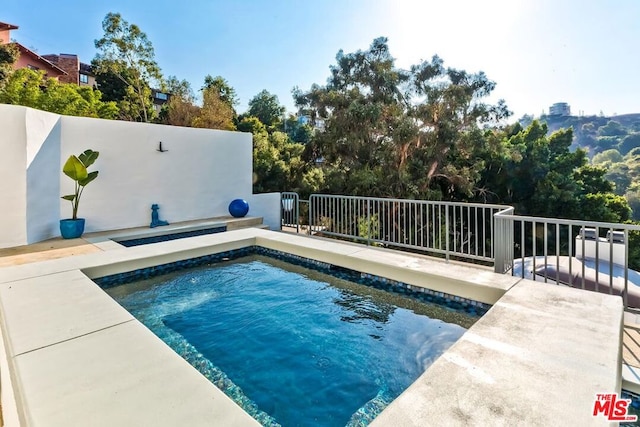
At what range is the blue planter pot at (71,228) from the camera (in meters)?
5.94

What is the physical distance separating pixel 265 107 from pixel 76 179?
33263 millimetres

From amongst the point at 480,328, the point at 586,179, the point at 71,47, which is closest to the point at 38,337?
the point at 480,328

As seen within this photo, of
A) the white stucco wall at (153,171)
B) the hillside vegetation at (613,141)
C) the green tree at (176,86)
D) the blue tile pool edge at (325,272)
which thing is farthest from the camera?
the hillside vegetation at (613,141)

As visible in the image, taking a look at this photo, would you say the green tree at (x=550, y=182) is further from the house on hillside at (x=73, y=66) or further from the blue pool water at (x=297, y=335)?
the house on hillside at (x=73, y=66)

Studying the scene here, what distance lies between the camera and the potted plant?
569cm

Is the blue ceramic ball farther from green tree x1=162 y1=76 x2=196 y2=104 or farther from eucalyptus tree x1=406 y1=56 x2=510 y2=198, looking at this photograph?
green tree x1=162 y1=76 x2=196 y2=104

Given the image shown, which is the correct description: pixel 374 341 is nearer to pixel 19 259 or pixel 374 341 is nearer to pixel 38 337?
pixel 38 337

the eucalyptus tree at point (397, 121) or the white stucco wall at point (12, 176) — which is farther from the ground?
the eucalyptus tree at point (397, 121)

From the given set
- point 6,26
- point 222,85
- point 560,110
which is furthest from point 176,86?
point 560,110

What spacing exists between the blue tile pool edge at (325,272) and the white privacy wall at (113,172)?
2.85 meters

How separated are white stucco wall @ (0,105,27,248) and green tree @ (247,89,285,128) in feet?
105

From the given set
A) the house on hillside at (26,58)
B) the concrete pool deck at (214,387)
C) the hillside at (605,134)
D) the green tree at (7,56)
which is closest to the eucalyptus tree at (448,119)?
the concrete pool deck at (214,387)

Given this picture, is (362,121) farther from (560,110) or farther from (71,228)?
(560,110)

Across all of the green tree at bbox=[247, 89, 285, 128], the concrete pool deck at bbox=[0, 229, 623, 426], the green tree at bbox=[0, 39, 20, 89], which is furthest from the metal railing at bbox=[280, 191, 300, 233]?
the green tree at bbox=[247, 89, 285, 128]
